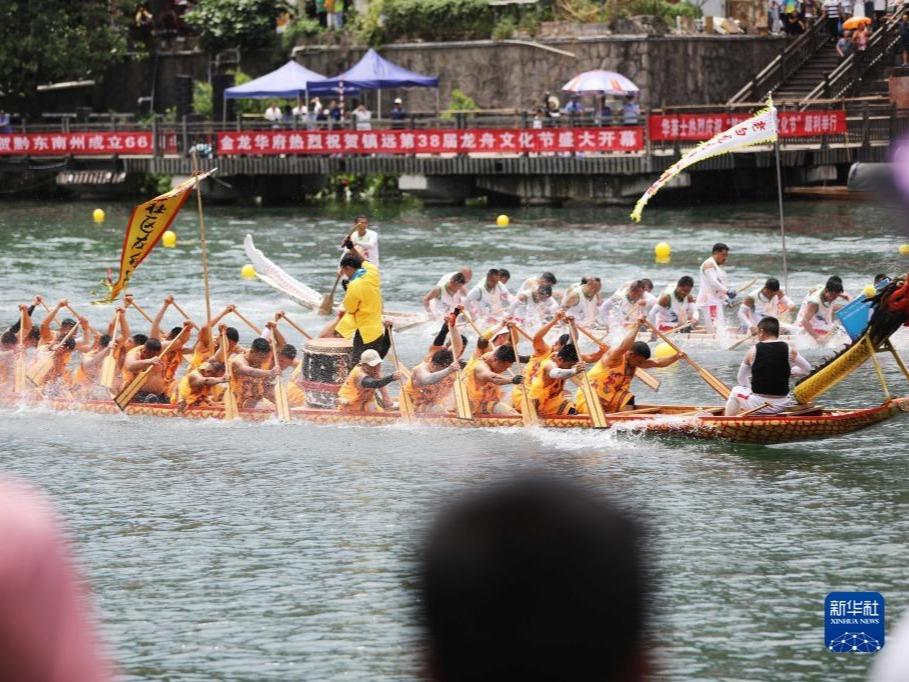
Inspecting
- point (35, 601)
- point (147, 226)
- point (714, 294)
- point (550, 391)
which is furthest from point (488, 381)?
point (35, 601)

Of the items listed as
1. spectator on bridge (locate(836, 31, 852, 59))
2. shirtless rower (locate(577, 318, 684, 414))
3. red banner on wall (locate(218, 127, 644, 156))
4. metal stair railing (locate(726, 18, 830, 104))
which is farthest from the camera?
metal stair railing (locate(726, 18, 830, 104))

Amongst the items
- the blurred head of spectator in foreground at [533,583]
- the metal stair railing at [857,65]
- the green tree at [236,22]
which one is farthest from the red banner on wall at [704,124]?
the blurred head of spectator in foreground at [533,583]

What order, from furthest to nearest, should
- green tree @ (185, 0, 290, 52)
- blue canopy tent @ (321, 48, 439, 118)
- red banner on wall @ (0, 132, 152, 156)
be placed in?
green tree @ (185, 0, 290, 52)
red banner on wall @ (0, 132, 152, 156)
blue canopy tent @ (321, 48, 439, 118)

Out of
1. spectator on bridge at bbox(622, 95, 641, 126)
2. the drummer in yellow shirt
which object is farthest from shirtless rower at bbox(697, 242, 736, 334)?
spectator on bridge at bbox(622, 95, 641, 126)

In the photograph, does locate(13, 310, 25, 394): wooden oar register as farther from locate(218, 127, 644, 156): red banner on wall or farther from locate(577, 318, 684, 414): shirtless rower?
locate(218, 127, 644, 156): red banner on wall

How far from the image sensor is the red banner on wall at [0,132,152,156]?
41906 mm

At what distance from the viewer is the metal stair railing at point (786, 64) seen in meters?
39.9

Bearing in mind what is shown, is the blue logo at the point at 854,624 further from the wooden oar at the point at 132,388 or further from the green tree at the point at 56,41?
the green tree at the point at 56,41

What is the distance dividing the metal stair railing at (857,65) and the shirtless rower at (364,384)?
2502cm

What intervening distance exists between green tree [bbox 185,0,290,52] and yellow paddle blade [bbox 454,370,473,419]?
33.9 metres

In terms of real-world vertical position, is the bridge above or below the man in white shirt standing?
above

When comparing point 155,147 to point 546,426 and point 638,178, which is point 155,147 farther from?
point 546,426

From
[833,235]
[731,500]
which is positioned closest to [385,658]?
[731,500]

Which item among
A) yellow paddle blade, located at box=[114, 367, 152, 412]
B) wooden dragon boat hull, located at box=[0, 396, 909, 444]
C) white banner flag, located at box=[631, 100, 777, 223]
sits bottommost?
wooden dragon boat hull, located at box=[0, 396, 909, 444]
